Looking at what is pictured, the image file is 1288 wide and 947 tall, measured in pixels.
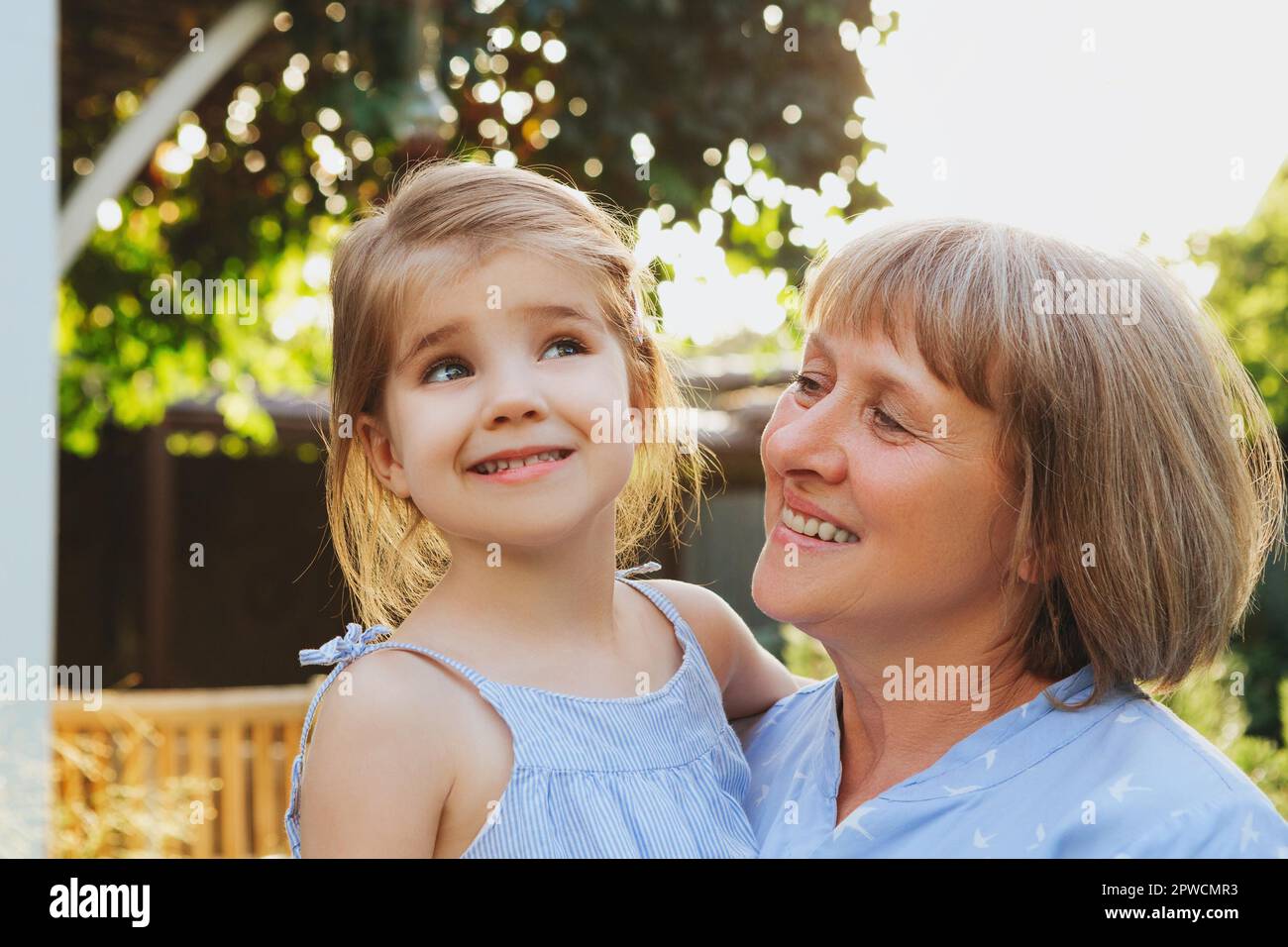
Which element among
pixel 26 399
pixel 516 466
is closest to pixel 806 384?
pixel 516 466

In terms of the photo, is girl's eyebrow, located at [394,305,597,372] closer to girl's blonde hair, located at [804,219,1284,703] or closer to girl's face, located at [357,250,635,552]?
girl's face, located at [357,250,635,552]

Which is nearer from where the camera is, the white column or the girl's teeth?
the girl's teeth

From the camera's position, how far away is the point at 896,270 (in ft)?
5.58

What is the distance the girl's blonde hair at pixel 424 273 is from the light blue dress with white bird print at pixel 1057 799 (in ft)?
2.23

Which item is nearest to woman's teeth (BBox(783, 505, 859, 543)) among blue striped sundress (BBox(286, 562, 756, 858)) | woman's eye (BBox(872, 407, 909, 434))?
woman's eye (BBox(872, 407, 909, 434))

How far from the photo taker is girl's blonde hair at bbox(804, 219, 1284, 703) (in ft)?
5.35

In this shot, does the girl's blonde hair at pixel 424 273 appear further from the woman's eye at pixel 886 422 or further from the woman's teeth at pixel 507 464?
the woman's eye at pixel 886 422

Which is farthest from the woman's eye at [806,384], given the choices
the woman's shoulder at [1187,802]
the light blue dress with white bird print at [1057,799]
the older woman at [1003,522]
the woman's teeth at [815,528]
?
the woman's shoulder at [1187,802]

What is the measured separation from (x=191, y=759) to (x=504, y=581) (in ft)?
12.5

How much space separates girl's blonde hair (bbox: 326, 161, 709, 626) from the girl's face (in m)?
0.04

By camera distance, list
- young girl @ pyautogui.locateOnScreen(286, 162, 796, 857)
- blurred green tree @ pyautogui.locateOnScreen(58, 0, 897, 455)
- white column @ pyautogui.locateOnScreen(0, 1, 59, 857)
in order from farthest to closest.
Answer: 1. blurred green tree @ pyautogui.locateOnScreen(58, 0, 897, 455)
2. white column @ pyautogui.locateOnScreen(0, 1, 59, 857)
3. young girl @ pyautogui.locateOnScreen(286, 162, 796, 857)

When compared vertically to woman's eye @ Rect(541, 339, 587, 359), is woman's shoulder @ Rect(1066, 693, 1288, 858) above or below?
below

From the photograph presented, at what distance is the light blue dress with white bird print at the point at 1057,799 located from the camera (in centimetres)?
144

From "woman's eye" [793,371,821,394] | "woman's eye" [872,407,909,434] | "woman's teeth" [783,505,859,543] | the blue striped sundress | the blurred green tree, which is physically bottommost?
the blue striped sundress
